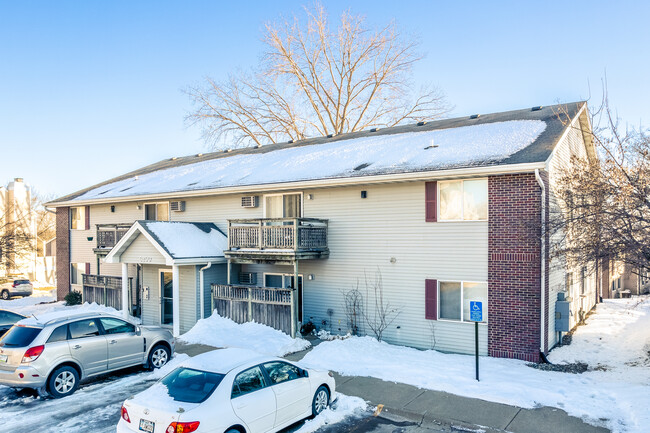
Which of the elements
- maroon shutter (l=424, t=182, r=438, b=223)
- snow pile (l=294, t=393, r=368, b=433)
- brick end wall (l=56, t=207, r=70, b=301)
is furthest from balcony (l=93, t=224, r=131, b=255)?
snow pile (l=294, t=393, r=368, b=433)

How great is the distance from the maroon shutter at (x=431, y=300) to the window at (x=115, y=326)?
7.81 m

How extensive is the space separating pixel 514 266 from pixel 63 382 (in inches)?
427

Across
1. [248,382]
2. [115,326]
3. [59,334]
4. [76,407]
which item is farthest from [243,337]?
[248,382]

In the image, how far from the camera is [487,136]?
1504 cm

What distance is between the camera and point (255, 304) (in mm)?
15164

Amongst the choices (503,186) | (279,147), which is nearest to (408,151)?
(503,186)

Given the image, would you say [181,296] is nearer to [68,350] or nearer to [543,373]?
[68,350]

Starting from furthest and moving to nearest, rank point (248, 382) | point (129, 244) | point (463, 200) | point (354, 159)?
1. point (129, 244)
2. point (354, 159)
3. point (463, 200)
4. point (248, 382)

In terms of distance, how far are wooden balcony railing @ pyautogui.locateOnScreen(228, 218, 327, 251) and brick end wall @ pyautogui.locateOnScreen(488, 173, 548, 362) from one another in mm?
5296

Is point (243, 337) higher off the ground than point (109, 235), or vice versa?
point (109, 235)

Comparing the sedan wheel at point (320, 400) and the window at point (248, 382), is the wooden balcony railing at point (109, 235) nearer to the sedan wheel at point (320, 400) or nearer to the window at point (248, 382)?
the sedan wheel at point (320, 400)

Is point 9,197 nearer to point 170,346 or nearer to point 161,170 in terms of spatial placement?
point 161,170

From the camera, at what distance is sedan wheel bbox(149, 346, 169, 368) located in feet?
38.3

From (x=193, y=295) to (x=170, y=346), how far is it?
18.1 feet
